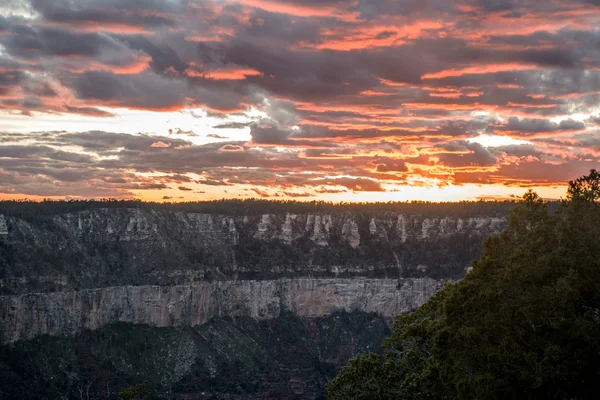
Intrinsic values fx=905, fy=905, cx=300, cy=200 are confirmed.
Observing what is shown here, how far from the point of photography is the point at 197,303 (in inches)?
5802

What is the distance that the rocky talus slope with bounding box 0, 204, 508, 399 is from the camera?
413 feet

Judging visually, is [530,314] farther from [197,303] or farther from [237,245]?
[237,245]

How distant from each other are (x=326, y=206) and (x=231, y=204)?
19.4 m

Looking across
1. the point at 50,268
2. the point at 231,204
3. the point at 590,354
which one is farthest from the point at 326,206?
the point at 590,354

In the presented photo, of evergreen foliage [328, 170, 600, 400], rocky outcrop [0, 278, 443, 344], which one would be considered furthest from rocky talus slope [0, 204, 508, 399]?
evergreen foliage [328, 170, 600, 400]

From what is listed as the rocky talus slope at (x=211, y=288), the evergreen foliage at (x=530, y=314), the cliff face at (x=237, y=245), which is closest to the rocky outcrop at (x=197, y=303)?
the rocky talus slope at (x=211, y=288)

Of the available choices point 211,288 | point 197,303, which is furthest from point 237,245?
point 197,303

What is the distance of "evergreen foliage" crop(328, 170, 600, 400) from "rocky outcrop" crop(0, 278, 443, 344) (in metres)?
93.6

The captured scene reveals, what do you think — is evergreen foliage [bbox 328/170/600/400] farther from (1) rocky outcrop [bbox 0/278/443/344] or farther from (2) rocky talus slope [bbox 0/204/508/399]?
(1) rocky outcrop [bbox 0/278/443/344]

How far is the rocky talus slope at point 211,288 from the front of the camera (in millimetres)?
126000

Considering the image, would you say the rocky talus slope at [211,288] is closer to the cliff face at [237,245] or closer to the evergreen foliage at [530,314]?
the cliff face at [237,245]

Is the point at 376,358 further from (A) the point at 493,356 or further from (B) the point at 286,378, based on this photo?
(B) the point at 286,378

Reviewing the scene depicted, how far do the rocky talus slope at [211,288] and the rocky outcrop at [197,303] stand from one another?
19 cm

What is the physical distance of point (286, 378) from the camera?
450 feet
